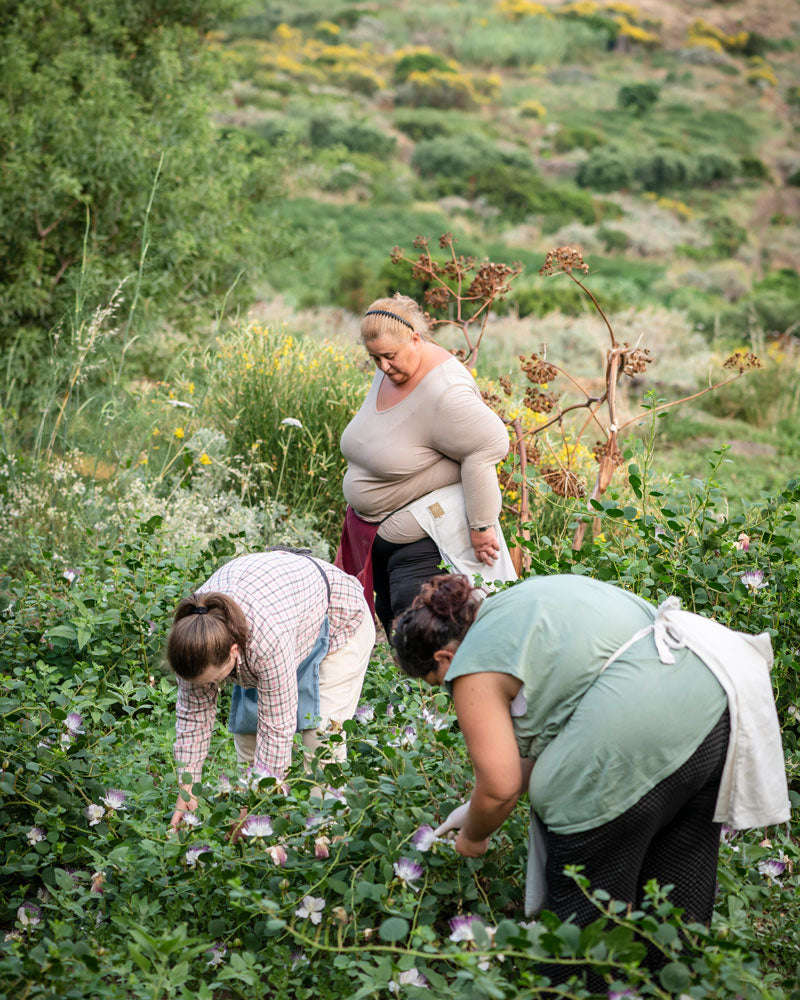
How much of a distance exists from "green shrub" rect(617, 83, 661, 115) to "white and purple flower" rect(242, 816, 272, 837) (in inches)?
1510

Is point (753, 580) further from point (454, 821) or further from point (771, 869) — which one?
point (454, 821)

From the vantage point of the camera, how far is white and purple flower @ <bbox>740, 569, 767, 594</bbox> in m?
3.10

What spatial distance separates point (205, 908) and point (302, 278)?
53.6 ft

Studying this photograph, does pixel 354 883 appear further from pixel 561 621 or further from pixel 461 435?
pixel 461 435

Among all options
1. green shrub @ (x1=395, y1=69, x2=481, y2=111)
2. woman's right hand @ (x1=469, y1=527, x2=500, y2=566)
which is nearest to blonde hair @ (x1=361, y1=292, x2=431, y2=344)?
woman's right hand @ (x1=469, y1=527, x2=500, y2=566)

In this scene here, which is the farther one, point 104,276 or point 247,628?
point 104,276

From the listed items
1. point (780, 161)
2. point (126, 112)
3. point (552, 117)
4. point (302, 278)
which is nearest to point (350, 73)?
point (552, 117)

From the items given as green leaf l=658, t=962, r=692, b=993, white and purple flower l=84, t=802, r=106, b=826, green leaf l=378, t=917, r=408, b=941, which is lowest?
white and purple flower l=84, t=802, r=106, b=826

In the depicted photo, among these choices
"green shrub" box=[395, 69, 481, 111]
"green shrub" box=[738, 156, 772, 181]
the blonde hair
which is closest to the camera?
the blonde hair

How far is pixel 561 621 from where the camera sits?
6.54 feet

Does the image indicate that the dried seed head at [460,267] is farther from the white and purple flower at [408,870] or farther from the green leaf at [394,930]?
the green leaf at [394,930]

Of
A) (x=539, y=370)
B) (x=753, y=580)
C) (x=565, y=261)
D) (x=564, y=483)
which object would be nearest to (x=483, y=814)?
(x=753, y=580)

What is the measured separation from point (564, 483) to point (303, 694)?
1.74m

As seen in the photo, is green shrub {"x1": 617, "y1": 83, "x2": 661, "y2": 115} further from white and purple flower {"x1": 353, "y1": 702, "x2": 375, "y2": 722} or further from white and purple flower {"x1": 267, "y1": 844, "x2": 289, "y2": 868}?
white and purple flower {"x1": 267, "y1": 844, "x2": 289, "y2": 868}
